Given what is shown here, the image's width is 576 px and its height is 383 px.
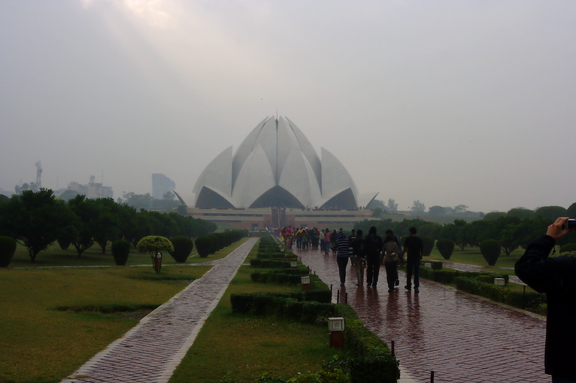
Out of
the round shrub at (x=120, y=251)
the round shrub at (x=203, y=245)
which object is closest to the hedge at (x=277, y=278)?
the round shrub at (x=120, y=251)

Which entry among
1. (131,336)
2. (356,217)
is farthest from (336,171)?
(131,336)

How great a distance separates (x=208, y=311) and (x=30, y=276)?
4.74 meters

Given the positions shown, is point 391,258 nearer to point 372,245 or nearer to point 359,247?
point 372,245

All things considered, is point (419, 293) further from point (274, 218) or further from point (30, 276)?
point (274, 218)

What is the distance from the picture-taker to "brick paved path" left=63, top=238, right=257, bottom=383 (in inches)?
153

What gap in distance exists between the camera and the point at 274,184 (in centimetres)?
6888

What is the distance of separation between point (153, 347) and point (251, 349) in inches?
36.6

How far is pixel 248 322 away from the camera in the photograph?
243 inches

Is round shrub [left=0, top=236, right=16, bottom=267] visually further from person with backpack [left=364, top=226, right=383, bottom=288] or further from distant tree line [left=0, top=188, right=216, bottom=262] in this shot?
person with backpack [left=364, top=226, right=383, bottom=288]

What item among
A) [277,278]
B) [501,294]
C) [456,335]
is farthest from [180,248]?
[456,335]

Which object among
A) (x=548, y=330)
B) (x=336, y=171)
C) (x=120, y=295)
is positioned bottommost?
(x=120, y=295)

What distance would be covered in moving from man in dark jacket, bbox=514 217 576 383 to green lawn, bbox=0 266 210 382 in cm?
331

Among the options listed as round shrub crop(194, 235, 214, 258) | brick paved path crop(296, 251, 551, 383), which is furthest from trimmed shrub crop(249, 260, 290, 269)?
brick paved path crop(296, 251, 551, 383)

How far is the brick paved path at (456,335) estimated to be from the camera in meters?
3.94
